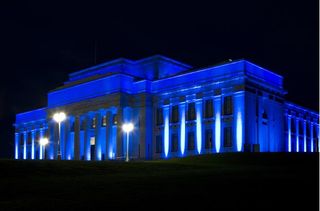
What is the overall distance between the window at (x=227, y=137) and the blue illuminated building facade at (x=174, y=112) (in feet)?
0.40

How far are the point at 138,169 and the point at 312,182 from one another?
1277 cm

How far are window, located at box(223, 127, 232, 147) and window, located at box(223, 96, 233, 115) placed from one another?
6.46 feet

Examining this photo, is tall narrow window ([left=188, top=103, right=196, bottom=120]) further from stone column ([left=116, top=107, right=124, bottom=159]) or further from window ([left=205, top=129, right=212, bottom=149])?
stone column ([left=116, top=107, right=124, bottom=159])

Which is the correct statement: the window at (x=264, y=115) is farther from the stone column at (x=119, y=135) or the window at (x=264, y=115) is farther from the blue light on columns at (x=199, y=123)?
the stone column at (x=119, y=135)

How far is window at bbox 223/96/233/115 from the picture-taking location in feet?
184

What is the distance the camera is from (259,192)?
52.7 feet

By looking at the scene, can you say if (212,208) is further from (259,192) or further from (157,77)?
(157,77)

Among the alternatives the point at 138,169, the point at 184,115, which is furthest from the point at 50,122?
the point at 138,169

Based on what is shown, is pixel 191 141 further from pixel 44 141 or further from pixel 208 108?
pixel 44 141

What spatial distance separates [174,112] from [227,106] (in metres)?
9.25

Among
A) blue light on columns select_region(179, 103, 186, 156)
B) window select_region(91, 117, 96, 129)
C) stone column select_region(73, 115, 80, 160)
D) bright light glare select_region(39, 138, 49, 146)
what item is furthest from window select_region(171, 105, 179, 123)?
bright light glare select_region(39, 138, 49, 146)

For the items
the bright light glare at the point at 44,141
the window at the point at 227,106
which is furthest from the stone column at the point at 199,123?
the bright light glare at the point at 44,141

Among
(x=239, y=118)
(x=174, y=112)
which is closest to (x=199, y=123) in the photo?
(x=174, y=112)

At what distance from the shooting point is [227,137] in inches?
2221
